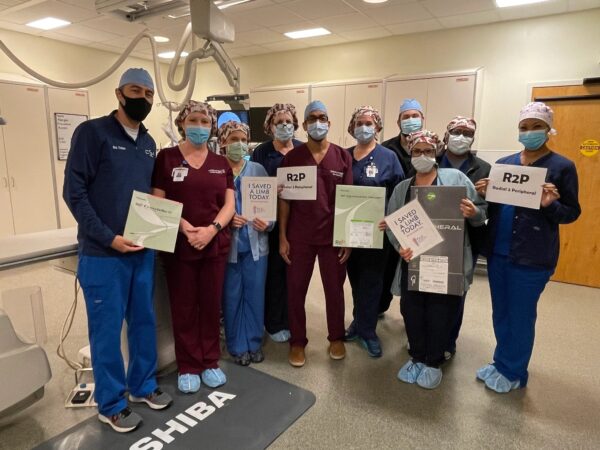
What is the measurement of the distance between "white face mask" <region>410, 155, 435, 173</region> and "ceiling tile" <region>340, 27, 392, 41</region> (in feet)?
11.4

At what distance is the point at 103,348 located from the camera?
69.8 inches

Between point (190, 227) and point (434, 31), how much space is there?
4.35 metres

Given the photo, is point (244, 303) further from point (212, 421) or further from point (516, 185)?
point (516, 185)

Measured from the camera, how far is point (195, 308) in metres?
2.13

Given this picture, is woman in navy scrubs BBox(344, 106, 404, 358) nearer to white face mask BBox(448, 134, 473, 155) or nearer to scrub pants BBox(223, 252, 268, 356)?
white face mask BBox(448, 134, 473, 155)

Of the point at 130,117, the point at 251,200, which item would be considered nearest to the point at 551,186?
the point at 251,200

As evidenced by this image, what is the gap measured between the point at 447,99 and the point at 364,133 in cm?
262

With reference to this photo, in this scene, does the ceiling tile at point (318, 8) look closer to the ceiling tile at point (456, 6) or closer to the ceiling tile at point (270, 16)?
the ceiling tile at point (270, 16)

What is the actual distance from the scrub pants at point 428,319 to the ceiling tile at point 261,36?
4086 millimetres

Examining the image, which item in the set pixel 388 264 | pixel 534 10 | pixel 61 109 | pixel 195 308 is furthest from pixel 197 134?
pixel 61 109

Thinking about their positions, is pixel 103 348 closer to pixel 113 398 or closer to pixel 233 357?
pixel 113 398

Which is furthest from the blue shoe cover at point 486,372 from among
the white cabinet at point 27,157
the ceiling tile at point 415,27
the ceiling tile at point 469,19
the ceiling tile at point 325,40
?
the white cabinet at point 27,157

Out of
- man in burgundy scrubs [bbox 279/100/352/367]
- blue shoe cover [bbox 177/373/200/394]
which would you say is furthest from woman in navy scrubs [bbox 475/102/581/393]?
blue shoe cover [bbox 177/373/200/394]

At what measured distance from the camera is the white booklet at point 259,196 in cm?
228
